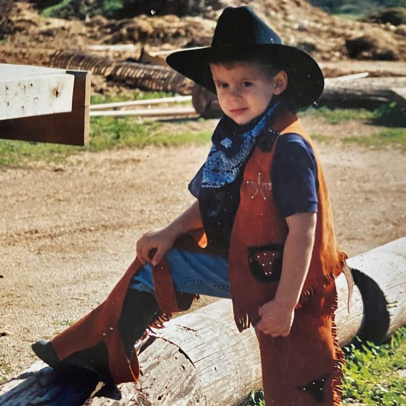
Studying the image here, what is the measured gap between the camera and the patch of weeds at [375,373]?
10.1 ft

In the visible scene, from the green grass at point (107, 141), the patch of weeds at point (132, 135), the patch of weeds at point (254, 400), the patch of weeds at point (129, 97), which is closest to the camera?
the patch of weeds at point (254, 400)

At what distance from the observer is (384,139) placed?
6.96m

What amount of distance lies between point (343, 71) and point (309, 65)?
8.82 metres

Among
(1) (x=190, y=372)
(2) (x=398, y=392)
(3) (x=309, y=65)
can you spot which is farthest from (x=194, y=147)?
(3) (x=309, y=65)

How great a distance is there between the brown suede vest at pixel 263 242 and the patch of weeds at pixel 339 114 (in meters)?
5.68

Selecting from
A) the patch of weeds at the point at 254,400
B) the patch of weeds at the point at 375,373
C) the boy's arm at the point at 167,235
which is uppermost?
the boy's arm at the point at 167,235

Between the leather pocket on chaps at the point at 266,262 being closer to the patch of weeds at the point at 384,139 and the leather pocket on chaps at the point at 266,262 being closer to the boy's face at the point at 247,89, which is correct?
the boy's face at the point at 247,89

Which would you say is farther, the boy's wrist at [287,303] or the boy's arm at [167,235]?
the boy's arm at [167,235]

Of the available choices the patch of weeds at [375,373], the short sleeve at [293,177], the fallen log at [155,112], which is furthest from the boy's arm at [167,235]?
the fallen log at [155,112]

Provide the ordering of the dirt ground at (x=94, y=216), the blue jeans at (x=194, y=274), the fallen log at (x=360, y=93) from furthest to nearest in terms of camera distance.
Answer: the fallen log at (x=360, y=93) → the dirt ground at (x=94, y=216) → the blue jeans at (x=194, y=274)

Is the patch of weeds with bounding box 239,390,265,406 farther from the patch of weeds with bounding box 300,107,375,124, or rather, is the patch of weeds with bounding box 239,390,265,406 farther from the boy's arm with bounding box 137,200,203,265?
the patch of weeds with bounding box 300,107,375,124

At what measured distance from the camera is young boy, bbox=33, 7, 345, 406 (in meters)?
1.96

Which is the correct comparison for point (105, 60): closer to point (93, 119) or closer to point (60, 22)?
point (60, 22)

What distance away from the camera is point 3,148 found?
6.23 meters
